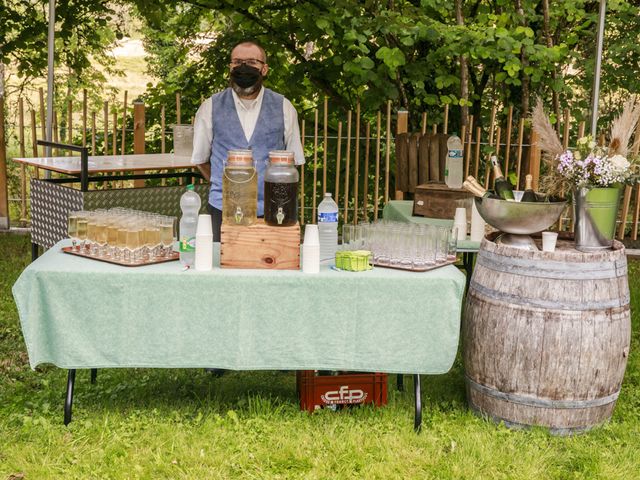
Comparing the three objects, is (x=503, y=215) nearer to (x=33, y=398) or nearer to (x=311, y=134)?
(x=33, y=398)

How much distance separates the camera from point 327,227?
379 centimetres

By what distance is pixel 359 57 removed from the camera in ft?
27.7

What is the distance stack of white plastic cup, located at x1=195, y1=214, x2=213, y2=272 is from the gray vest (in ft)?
3.06

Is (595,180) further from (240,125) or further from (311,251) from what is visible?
(240,125)

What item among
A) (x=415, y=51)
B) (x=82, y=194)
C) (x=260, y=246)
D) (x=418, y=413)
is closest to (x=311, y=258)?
(x=260, y=246)

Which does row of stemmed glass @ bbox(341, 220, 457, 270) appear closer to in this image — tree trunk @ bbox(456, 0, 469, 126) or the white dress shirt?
the white dress shirt

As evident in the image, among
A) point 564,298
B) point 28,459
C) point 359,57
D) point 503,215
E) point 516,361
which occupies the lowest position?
point 28,459

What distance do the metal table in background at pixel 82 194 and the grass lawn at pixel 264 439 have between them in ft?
4.76

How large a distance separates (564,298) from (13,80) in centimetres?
2501

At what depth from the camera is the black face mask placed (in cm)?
437

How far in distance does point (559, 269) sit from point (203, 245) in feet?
5.09

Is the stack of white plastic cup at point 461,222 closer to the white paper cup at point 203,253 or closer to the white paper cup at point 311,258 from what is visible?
the white paper cup at point 311,258

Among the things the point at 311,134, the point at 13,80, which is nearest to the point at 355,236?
the point at 311,134

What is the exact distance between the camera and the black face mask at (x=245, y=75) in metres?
4.37
